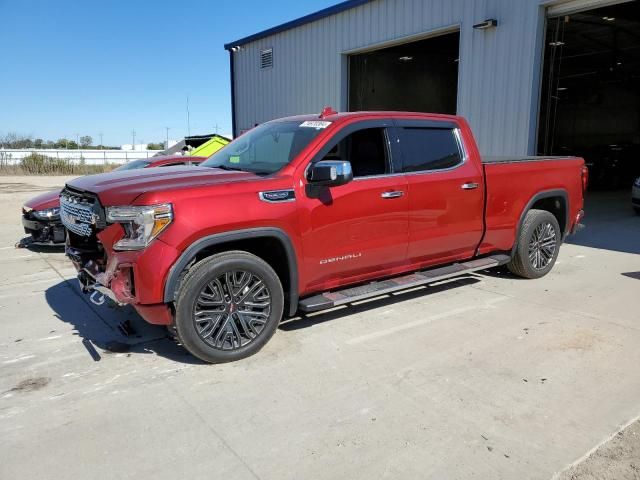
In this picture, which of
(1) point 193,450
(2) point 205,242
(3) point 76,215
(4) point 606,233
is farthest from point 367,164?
(4) point 606,233

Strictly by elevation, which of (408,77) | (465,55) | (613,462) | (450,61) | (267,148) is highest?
(450,61)

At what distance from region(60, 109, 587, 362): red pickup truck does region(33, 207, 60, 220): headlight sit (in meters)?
3.90

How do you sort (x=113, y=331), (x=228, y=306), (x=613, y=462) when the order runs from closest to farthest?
(x=613, y=462)
(x=228, y=306)
(x=113, y=331)

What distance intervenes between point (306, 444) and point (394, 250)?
7.64 ft

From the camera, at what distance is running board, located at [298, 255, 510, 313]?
14.3ft

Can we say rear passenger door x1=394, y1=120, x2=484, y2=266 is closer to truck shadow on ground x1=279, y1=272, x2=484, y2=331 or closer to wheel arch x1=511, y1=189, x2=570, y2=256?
truck shadow on ground x1=279, y1=272, x2=484, y2=331

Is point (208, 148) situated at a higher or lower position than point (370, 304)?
higher

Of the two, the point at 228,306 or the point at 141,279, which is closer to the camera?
the point at 141,279

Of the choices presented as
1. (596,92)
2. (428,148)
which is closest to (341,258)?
(428,148)

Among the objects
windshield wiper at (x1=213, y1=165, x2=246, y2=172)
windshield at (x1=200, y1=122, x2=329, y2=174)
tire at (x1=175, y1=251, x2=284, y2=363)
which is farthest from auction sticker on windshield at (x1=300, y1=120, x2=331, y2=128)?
tire at (x1=175, y1=251, x2=284, y2=363)

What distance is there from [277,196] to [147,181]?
3.35ft

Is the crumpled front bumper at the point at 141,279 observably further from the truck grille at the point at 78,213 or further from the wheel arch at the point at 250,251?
the truck grille at the point at 78,213

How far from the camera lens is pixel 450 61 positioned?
21.1 meters

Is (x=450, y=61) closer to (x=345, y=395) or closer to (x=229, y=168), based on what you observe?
(x=229, y=168)
